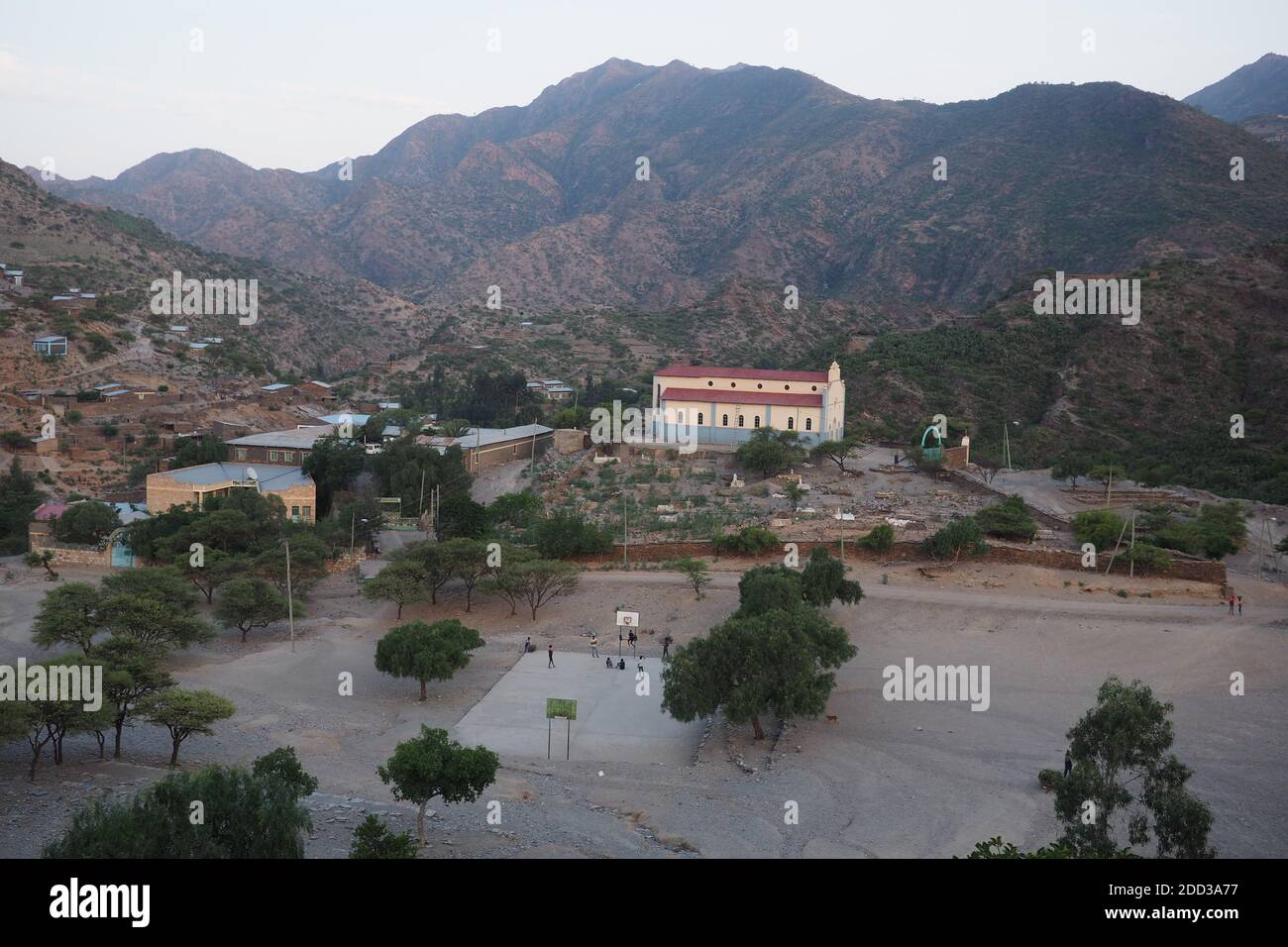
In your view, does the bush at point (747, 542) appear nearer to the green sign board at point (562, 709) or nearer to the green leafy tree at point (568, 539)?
the green leafy tree at point (568, 539)

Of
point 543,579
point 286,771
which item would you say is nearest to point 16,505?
point 543,579

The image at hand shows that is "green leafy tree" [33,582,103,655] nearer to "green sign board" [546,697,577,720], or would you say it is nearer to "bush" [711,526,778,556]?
"green sign board" [546,697,577,720]

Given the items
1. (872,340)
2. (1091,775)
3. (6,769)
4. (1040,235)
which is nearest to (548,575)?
(6,769)

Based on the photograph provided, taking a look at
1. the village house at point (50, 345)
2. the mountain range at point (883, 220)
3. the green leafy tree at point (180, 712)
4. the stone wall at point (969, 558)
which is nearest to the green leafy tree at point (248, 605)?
the green leafy tree at point (180, 712)

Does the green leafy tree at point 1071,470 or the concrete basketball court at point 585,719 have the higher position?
the green leafy tree at point 1071,470
